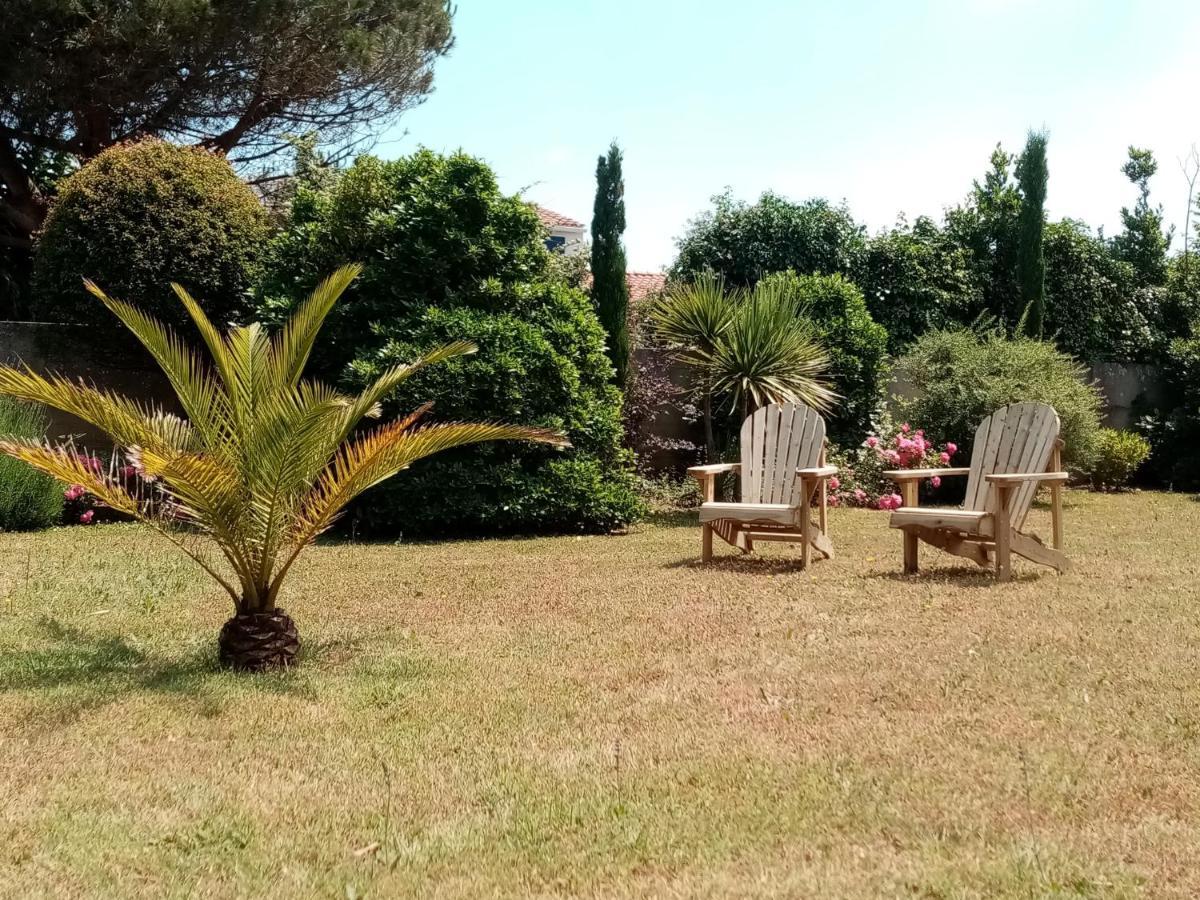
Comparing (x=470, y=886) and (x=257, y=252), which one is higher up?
(x=257, y=252)

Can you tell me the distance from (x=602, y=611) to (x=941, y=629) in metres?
1.86

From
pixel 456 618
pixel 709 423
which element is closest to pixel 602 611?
pixel 456 618

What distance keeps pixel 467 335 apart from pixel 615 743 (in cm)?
633

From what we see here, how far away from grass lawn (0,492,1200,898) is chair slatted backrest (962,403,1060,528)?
24.7 inches

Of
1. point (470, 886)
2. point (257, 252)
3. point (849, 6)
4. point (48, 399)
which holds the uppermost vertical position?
point (849, 6)

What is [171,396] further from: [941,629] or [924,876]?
[924,876]

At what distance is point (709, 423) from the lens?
37.6 feet

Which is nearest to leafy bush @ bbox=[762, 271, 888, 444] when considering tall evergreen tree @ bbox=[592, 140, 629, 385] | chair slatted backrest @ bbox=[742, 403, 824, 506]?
tall evergreen tree @ bbox=[592, 140, 629, 385]

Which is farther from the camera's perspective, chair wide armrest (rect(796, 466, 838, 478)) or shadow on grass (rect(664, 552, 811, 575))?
shadow on grass (rect(664, 552, 811, 575))

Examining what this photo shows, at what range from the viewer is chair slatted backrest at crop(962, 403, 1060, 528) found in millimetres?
6953

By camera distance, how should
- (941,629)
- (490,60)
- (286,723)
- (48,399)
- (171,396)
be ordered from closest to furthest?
(286,723) < (48,399) < (941,629) < (490,60) < (171,396)

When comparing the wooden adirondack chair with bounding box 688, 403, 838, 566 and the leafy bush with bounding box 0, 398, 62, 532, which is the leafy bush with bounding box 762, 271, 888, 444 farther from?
the leafy bush with bounding box 0, 398, 62, 532

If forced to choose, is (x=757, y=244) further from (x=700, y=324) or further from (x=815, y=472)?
(x=815, y=472)

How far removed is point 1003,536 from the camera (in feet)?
21.8
